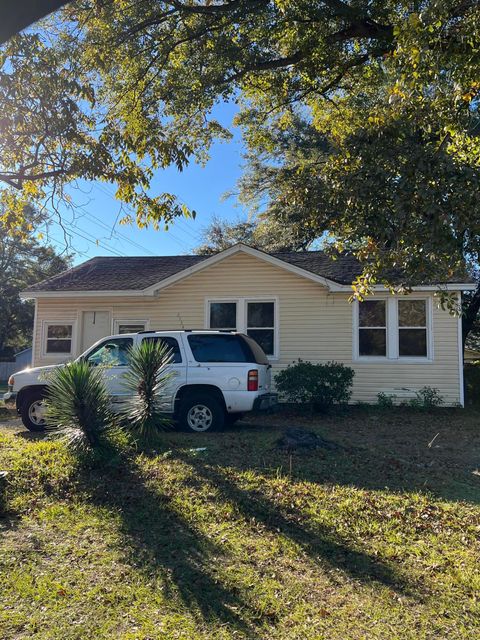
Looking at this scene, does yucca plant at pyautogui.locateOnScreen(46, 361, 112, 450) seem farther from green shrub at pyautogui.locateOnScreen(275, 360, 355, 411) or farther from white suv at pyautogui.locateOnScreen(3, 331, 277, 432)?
green shrub at pyautogui.locateOnScreen(275, 360, 355, 411)

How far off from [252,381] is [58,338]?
868 cm

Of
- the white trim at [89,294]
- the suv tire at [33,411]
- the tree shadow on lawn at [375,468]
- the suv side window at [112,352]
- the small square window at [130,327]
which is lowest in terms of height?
the tree shadow on lawn at [375,468]

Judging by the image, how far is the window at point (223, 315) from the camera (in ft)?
48.3

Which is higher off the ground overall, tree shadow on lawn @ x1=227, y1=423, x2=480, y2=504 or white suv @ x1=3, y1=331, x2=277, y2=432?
white suv @ x1=3, y1=331, x2=277, y2=432

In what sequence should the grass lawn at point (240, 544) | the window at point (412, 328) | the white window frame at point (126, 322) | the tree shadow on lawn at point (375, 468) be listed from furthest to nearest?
the white window frame at point (126, 322)
the window at point (412, 328)
the tree shadow on lawn at point (375, 468)
the grass lawn at point (240, 544)

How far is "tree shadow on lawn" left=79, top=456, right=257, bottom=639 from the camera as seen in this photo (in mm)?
3738

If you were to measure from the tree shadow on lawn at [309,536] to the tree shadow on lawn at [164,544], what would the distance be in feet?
2.31

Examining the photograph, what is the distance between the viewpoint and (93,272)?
1695 cm

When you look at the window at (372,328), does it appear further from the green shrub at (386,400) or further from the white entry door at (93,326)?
the white entry door at (93,326)

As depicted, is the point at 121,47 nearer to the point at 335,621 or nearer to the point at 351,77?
the point at 351,77

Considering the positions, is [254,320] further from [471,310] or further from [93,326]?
[471,310]

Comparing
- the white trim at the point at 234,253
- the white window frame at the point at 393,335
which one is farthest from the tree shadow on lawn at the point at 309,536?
the white window frame at the point at 393,335

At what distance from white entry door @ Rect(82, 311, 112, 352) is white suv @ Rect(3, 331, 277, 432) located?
5.57 m

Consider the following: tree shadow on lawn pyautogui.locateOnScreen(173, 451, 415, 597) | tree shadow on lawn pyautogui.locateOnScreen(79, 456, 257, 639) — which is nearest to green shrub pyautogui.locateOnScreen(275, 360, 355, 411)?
Result: tree shadow on lawn pyautogui.locateOnScreen(173, 451, 415, 597)
